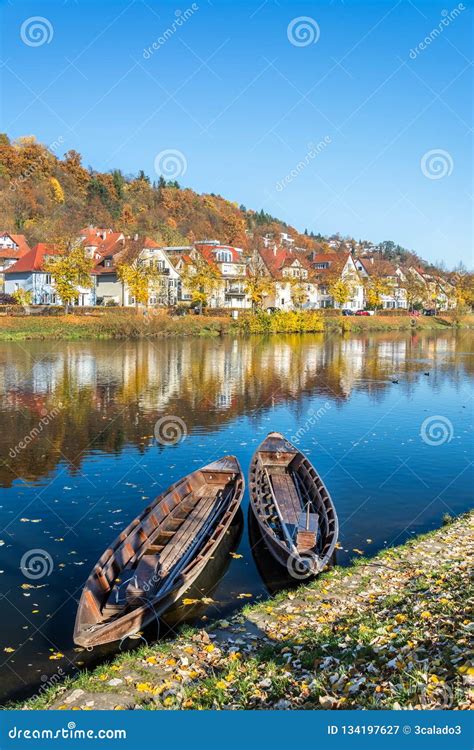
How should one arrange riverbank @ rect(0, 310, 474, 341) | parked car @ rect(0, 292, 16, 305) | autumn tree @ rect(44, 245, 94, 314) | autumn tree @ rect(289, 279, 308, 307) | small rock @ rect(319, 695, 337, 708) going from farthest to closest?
autumn tree @ rect(289, 279, 308, 307) < parked car @ rect(0, 292, 16, 305) < autumn tree @ rect(44, 245, 94, 314) < riverbank @ rect(0, 310, 474, 341) < small rock @ rect(319, 695, 337, 708)

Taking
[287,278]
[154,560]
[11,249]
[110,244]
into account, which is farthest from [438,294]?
[154,560]

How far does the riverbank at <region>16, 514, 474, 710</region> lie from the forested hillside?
326 feet

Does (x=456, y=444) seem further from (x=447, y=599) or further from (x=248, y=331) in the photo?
(x=248, y=331)

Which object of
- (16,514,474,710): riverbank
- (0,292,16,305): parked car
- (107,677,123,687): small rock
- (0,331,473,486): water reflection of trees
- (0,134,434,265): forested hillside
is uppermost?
(0,134,434,265): forested hillside

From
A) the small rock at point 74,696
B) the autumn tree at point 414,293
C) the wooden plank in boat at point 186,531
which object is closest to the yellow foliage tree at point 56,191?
the autumn tree at point 414,293

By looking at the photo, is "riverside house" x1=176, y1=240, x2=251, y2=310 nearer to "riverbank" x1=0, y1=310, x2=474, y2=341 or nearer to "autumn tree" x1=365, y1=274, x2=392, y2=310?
"riverbank" x1=0, y1=310, x2=474, y2=341

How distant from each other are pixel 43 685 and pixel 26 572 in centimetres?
429

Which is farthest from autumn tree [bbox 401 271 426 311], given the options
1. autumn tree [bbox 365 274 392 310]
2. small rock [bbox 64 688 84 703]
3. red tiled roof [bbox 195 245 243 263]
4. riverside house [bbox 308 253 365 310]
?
small rock [bbox 64 688 84 703]

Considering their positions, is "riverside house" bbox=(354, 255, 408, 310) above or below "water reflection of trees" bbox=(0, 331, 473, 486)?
above

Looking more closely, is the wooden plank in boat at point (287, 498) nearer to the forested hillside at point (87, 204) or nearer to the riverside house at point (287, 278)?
the riverside house at point (287, 278)

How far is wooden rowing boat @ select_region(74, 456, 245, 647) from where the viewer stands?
11.0 m

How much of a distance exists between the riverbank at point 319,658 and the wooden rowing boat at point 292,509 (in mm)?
822

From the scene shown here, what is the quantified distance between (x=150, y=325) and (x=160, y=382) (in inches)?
1375

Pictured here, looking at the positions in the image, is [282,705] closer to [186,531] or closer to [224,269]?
[186,531]
